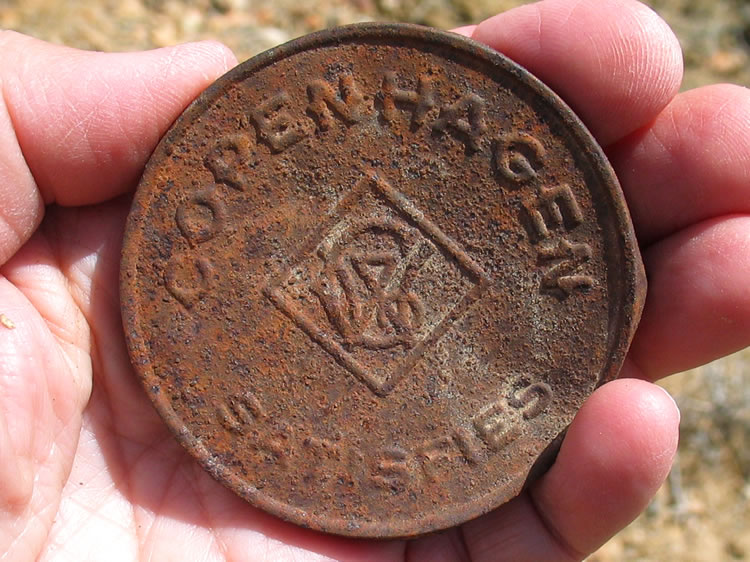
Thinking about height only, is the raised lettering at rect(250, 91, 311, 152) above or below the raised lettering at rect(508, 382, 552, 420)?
above

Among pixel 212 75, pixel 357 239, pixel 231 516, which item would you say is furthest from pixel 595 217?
pixel 231 516

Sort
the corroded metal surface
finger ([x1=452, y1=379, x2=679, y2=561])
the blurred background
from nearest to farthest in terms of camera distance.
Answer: finger ([x1=452, y1=379, x2=679, y2=561]) < the corroded metal surface < the blurred background

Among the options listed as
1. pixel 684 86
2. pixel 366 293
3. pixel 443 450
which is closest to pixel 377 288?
pixel 366 293

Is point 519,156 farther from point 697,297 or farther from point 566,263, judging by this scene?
point 697,297

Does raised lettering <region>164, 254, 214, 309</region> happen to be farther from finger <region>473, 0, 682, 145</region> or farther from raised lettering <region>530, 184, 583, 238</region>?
finger <region>473, 0, 682, 145</region>

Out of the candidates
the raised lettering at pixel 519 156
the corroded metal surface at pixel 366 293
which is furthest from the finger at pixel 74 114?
the raised lettering at pixel 519 156

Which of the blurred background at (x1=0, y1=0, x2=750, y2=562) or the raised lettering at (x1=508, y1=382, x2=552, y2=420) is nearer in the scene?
the raised lettering at (x1=508, y1=382, x2=552, y2=420)

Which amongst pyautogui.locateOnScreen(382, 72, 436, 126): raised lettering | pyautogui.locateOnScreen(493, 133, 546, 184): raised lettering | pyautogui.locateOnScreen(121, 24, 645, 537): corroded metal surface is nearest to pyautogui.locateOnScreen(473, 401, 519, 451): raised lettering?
pyautogui.locateOnScreen(121, 24, 645, 537): corroded metal surface

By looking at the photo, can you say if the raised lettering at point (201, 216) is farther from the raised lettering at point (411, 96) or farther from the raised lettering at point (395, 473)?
the raised lettering at point (395, 473)
